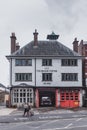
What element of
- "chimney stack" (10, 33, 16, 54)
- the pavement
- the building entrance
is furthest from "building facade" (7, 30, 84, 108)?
the pavement

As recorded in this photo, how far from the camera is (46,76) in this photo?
246 feet

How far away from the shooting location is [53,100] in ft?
256

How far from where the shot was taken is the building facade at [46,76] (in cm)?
7394

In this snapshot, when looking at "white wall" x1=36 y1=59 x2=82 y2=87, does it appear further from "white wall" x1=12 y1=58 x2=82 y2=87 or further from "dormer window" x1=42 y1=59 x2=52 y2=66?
"dormer window" x1=42 y1=59 x2=52 y2=66

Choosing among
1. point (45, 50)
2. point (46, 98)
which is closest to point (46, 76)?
point (45, 50)

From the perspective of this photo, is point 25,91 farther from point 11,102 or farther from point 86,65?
point 86,65

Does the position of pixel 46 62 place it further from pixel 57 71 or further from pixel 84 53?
pixel 84 53

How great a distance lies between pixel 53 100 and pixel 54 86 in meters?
4.02

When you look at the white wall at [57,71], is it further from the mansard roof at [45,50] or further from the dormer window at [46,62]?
the mansard roof at [45,50]

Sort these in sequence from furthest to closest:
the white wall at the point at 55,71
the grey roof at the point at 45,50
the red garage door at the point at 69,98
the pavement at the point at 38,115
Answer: the grey roof at the point at 45,50
the white wall at the point at 55,71
the red garage door at the point at 69,98
the pavement at the point at 38,115

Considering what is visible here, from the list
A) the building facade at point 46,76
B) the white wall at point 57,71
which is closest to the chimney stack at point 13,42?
the building facade at point 46,76

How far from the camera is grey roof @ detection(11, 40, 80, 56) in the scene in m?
75.3

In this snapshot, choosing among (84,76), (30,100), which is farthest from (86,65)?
(30,100)

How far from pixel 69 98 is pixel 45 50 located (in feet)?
30.2
